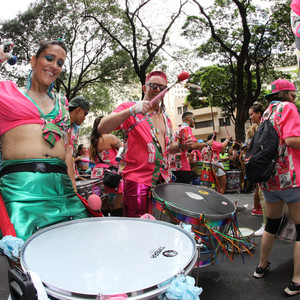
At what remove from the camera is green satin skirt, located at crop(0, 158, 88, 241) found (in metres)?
1.56

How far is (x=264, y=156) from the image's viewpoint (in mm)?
2660

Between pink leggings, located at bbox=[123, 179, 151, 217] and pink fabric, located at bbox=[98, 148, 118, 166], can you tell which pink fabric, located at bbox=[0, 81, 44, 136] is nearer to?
pink leggings, located at bbox=[123, 179, 151, 217]

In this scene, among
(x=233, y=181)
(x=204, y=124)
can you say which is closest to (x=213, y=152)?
(x=233, y=181)

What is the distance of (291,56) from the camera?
1605 cm

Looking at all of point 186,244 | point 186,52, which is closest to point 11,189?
point 186,244

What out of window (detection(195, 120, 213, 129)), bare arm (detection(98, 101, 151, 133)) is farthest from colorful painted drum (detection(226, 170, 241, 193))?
window (detection(195, 120, 213, 129))

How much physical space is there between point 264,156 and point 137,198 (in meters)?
1.26

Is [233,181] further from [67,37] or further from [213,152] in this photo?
[67,37]

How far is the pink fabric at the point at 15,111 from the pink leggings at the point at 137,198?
3.20 feet

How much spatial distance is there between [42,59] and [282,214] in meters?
2.62

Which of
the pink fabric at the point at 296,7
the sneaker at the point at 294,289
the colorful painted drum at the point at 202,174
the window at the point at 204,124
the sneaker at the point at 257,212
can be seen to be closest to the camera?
the pink fabric at the point at 296,7

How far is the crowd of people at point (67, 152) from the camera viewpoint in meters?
1.67

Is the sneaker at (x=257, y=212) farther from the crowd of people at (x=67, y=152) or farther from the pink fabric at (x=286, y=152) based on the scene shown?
the pink fabric at (x=286, y=152)

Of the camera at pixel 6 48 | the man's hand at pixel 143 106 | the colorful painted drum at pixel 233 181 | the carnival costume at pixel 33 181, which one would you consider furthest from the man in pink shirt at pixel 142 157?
the colorful painted drum at pixel 233 181
